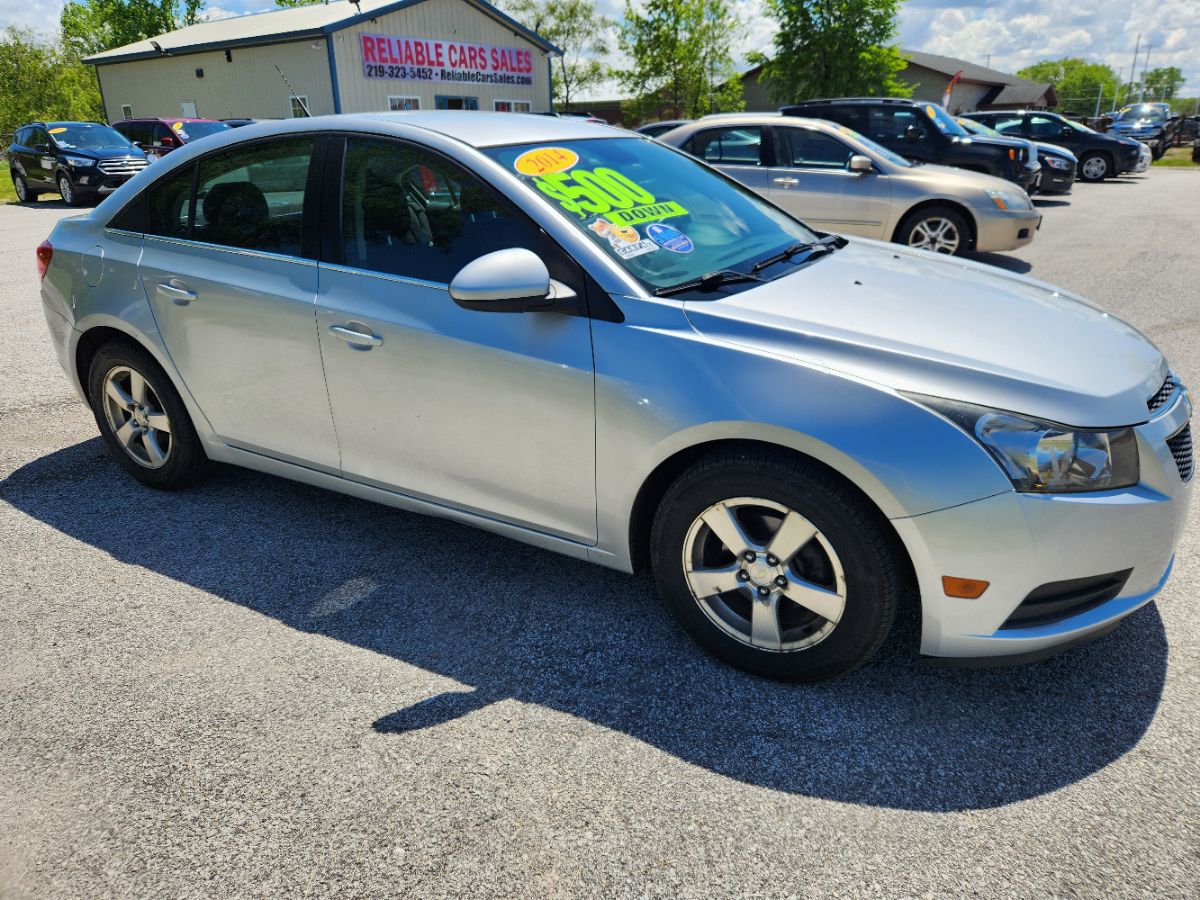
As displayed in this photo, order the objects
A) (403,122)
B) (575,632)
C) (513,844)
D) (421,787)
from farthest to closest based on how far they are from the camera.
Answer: (403,122)
(575,632)
(421,787)
(513,844)

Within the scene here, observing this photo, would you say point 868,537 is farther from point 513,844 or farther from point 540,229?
point 540,229

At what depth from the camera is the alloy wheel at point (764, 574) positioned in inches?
98.4

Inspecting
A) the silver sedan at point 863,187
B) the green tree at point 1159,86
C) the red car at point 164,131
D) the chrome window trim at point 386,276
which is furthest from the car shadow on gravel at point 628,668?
the green tree at point 1159,86

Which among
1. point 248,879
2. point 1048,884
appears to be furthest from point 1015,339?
point 248,879

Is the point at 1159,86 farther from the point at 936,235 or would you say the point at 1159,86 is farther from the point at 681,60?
the point at 936,235

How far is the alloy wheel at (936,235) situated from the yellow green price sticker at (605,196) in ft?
22.0

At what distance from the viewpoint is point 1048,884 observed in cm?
200

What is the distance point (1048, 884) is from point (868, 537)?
89 cm

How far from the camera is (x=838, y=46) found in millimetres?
32969

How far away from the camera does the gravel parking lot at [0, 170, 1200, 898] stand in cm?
208

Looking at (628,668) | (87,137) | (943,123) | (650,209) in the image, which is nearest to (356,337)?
(650,209)

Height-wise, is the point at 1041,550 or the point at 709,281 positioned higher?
the point at 709,281

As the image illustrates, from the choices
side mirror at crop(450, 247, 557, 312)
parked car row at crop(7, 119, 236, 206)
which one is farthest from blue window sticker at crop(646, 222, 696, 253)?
parked car row at crop(7, 119, 236, 206)

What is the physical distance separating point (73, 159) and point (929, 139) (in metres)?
16.3
